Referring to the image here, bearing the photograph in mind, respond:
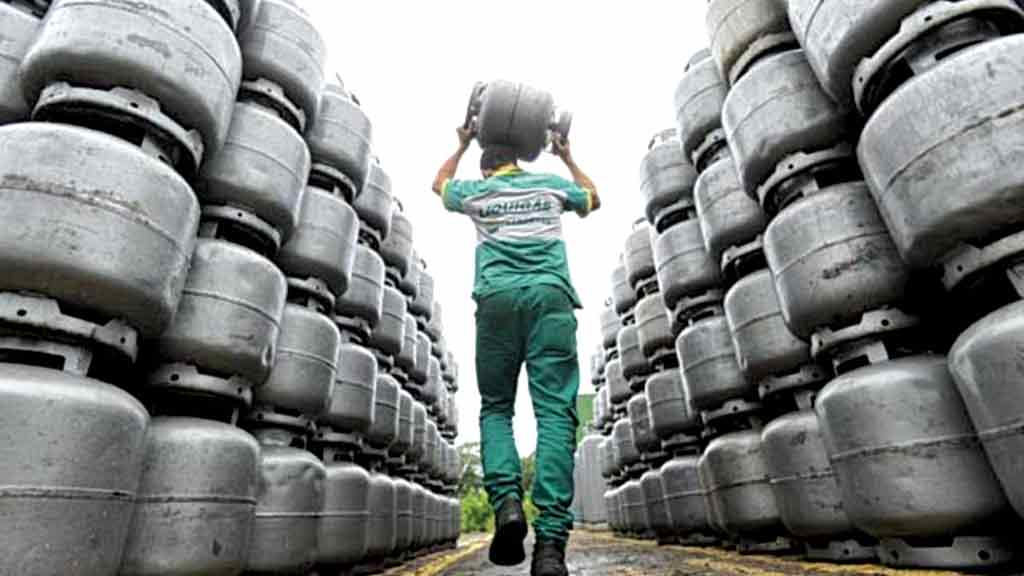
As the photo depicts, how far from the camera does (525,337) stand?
249cm

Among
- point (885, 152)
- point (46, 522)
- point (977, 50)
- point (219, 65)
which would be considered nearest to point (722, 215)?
point (885, 152)

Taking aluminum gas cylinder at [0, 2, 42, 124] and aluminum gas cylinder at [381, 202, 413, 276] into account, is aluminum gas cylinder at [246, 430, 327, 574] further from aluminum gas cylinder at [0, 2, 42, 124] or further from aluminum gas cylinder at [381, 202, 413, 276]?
aluminum gas cylinder at [381, 202, 413, 276]

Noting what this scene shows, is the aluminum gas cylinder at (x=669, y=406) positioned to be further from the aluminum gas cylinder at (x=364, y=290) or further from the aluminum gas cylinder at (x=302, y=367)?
the aluminum gas cylinder at (x=302, y=367)

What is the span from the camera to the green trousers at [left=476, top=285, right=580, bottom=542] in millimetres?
2254

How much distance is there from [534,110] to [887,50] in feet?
5.02

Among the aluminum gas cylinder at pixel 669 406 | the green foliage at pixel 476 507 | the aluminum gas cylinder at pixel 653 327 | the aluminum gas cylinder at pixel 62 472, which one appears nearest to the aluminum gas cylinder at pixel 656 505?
the aluminum gas cylinder at pixel 669 406

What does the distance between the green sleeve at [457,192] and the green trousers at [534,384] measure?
1.77 feet

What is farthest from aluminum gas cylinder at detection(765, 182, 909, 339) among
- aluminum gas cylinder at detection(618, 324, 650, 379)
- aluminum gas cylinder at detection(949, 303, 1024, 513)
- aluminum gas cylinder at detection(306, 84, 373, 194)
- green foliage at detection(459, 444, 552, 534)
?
green foliage at detection(459, 444, 552, 534)

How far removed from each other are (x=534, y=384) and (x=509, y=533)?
0.56 m

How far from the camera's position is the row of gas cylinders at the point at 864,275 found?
5.33 feet

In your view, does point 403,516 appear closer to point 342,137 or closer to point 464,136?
point 342,137

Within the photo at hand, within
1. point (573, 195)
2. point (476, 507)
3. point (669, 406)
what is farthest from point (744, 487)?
point (476, 507)

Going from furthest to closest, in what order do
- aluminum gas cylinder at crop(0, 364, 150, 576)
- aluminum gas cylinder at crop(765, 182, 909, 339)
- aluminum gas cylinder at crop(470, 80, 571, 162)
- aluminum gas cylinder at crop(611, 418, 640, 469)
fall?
aluminum gas cylinder at crop(611, 418, 640, 469), aluminum gas cylinder at crop(470, 80, 571, 162), aluminum gas cylinder at crop(765, 182, 909, 339), aluminum gas cylinder at crop(0, 364, 150, 576)

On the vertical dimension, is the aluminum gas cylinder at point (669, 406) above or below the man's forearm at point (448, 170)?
below
